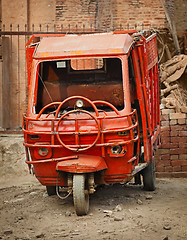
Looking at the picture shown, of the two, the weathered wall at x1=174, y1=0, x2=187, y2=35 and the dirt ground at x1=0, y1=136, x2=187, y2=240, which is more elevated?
the weathered wall at x1=174, y1=0, x2=187, y2=35

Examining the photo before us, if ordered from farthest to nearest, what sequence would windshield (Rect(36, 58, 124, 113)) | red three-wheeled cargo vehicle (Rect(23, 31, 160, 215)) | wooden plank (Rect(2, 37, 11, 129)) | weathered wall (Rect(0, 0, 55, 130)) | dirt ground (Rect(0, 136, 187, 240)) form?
weathered wall (Rect(0, 0, 55, 130)) < wooden plank (Rect(2, 37, 11, 129)) < windshield (Rect(36, 58, 124, 113)) < red three-wheeled cargo vehicle (Rect(23, 31, 160, 215)) < dirt ground (Rect(0, 136, 187, 240))

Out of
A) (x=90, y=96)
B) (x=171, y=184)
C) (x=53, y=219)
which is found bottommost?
(x=171, y=184)

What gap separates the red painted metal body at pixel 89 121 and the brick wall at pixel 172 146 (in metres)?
3.22

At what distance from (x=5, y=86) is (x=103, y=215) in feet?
24.9

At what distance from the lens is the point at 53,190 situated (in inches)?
287

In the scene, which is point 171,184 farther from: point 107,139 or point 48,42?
point 48,42

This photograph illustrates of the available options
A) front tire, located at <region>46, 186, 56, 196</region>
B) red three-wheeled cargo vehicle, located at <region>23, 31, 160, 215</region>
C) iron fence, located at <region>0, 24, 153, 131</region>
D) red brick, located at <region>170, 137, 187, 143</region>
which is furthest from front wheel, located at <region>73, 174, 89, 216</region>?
iron fence, located at <region>0, 24, 153, 131</region>

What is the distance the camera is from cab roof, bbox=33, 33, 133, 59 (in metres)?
6.18

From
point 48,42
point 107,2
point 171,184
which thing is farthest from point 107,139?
point 107,2

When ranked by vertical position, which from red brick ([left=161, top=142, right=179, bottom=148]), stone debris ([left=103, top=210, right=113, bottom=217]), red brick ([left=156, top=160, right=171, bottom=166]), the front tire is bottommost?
red brick ([left=156, top=160, right=171, bottom=166])

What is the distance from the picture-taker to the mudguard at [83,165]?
5699 mm

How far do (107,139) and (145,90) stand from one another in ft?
4.55

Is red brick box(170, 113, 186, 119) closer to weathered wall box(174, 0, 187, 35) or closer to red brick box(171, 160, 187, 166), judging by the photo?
red brick box(171, 160, 187, 166)

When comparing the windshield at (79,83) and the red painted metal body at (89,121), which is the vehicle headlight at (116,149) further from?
the windshield at (79,83)
